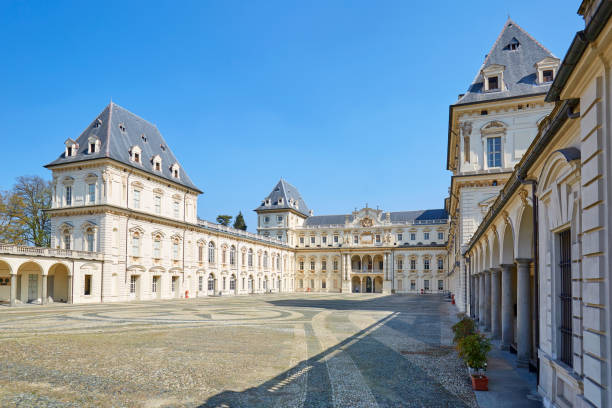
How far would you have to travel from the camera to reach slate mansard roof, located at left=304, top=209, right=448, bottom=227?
274 feet

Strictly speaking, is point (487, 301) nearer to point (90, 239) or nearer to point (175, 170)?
point (90, 239)

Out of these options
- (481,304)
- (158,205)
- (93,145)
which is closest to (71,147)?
(93,145)

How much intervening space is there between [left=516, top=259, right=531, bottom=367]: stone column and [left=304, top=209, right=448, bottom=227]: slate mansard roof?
71.2 m

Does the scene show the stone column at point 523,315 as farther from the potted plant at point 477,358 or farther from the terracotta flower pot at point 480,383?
the terracotta flower pot at point 480,383

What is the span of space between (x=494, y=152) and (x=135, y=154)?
36.2 meters

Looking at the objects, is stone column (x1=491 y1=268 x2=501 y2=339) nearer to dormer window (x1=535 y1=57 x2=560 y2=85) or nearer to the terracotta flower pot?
Result: the terracotta flower pot

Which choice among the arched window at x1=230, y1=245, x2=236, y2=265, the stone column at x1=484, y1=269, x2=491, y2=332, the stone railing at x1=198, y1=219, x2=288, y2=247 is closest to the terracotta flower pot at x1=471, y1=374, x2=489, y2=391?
the stone column at x1=484, y1=269, x2=491, y2=332

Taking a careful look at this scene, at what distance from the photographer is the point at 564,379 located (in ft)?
24.0

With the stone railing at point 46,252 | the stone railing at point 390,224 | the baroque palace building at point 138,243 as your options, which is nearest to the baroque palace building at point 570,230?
the stone railing at point 46,252

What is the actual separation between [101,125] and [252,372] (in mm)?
43018

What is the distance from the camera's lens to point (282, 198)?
90.6 m

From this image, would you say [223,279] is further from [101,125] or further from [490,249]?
[490,249]

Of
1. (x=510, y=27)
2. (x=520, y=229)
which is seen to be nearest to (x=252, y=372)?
(x=520, y=229)

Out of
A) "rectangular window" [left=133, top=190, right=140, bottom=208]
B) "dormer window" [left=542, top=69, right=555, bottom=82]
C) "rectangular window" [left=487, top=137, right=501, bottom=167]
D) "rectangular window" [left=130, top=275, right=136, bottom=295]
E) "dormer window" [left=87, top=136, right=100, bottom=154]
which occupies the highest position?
"dormer window" [left=542, top=69, right=555, bottom=82]
